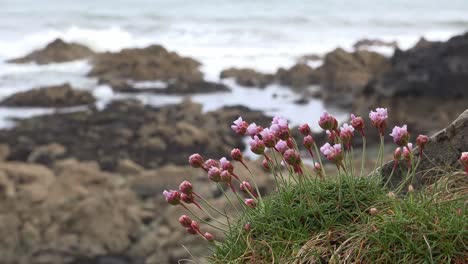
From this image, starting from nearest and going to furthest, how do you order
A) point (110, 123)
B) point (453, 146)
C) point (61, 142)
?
point (453, 146) → point (61, 142) → point (110, 123)

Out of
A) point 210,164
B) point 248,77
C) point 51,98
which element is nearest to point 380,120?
point 210,164

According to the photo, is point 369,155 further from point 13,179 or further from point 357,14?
point 357,14

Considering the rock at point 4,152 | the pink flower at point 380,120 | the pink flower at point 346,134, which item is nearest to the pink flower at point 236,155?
the pink flower at point 346,134

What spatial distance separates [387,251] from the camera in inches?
111

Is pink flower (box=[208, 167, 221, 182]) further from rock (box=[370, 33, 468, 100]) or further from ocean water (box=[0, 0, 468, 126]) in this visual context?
ocean water (box=[0, 0, 468, 126])

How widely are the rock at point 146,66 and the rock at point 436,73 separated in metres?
10.9

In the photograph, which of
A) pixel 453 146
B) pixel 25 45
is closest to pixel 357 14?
pixel 25 45

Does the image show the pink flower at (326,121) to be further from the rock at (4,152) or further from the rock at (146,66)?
the rock at (146,66)

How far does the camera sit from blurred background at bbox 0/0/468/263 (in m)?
13.1

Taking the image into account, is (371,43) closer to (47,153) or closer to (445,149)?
(47,153)

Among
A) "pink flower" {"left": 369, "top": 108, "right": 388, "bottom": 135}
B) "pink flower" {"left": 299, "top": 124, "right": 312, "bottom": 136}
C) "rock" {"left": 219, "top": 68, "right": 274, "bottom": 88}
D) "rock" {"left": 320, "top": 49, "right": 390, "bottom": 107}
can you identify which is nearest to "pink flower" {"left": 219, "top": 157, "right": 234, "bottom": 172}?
"pink flower" {"left": 299, "top": 124, "right": 312, "bottom": 136}

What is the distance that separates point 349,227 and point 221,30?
43157 mm

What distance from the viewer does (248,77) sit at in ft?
98.2

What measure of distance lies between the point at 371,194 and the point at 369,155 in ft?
50.9
